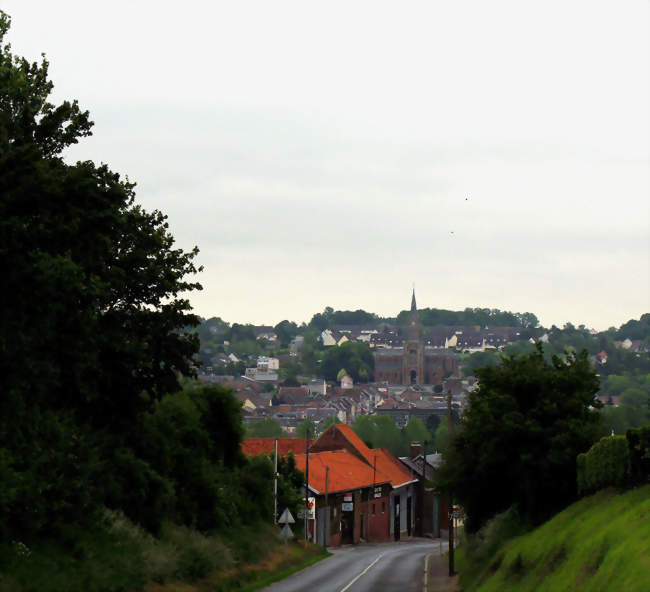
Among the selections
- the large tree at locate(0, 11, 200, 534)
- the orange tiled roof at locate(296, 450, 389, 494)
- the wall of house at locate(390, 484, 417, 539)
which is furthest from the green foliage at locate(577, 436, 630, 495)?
the wall of house at locate(390, 484, 417, 539)

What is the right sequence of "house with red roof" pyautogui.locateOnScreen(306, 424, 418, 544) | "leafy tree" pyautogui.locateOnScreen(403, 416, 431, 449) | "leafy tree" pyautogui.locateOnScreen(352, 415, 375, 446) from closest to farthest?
1. "house with red roof" pyautogui.locateOnScreen(306, 424, 418, 544)
2. "leafy tree" pyautogui.locateOnScreen(352, 415, 375, 446)
3. "leafy tree" pyautogui.locateOnScreen(403, 416, 431, 449)

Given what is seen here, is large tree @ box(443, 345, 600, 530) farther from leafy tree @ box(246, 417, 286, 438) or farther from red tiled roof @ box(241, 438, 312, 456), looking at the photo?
leafy tree @ box(246, 417, 286, 438)

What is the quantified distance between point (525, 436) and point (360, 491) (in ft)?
166

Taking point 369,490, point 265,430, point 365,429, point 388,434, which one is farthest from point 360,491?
point 365,429

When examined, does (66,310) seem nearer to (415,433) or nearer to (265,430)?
(265,430)

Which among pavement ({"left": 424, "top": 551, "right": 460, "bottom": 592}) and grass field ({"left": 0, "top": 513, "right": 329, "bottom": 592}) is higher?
grass field ({"left": 0, "top": 513, "right": 329, "bottom": 592})

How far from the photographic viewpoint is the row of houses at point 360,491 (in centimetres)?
8156

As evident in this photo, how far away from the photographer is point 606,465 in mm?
30734

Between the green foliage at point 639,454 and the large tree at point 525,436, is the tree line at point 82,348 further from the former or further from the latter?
the green foliage at point 639,454

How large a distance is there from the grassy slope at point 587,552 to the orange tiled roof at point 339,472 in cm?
4582

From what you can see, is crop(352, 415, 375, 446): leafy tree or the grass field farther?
crop(352, 415, 375, 446): leafy tree

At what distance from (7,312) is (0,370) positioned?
141 cm

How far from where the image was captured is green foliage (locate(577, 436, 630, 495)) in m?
29.6

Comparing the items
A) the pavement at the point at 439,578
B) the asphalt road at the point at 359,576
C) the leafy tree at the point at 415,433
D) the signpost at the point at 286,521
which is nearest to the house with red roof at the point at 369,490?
the asphalt road at the point at 359,576
